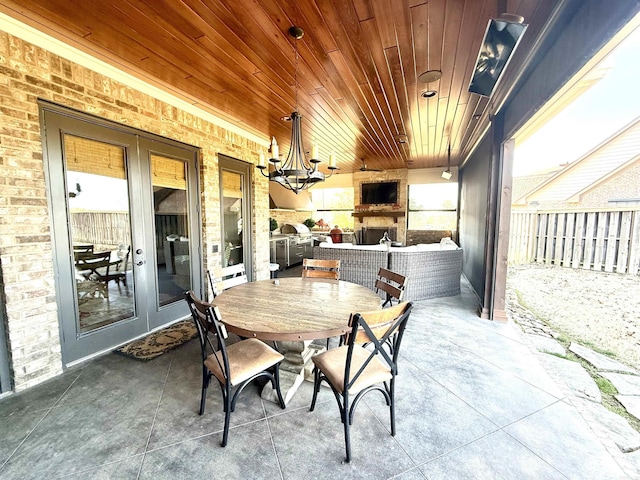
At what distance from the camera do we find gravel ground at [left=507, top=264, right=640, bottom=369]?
261cm

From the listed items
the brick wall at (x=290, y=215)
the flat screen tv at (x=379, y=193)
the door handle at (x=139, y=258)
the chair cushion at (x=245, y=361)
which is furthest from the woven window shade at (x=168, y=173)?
the flat screen tv at (x=379, y=193)

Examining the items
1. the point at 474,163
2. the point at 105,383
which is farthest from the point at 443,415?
the point at 474,163

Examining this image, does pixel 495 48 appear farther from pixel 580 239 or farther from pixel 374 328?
pixel 580 239

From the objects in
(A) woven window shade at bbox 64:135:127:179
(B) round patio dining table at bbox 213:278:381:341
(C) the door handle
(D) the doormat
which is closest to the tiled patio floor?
(D) the doormat

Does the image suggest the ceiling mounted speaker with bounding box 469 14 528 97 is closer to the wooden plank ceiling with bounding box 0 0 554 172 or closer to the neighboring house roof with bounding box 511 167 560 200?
the wooden plank ceiling with bounding box 0 0 554 172

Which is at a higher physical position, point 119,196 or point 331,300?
point 119,196

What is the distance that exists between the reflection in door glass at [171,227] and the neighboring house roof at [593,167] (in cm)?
660

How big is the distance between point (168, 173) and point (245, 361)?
2518 mm

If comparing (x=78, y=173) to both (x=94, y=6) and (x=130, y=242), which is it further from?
(x=94, y=6)

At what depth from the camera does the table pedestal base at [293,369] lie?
1.88 meters

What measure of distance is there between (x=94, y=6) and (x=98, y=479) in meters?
2.71

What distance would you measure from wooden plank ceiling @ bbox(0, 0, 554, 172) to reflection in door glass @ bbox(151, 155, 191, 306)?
2.95ft

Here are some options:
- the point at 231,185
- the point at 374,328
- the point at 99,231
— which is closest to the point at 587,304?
the point at 374,328

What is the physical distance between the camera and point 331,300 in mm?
1971
